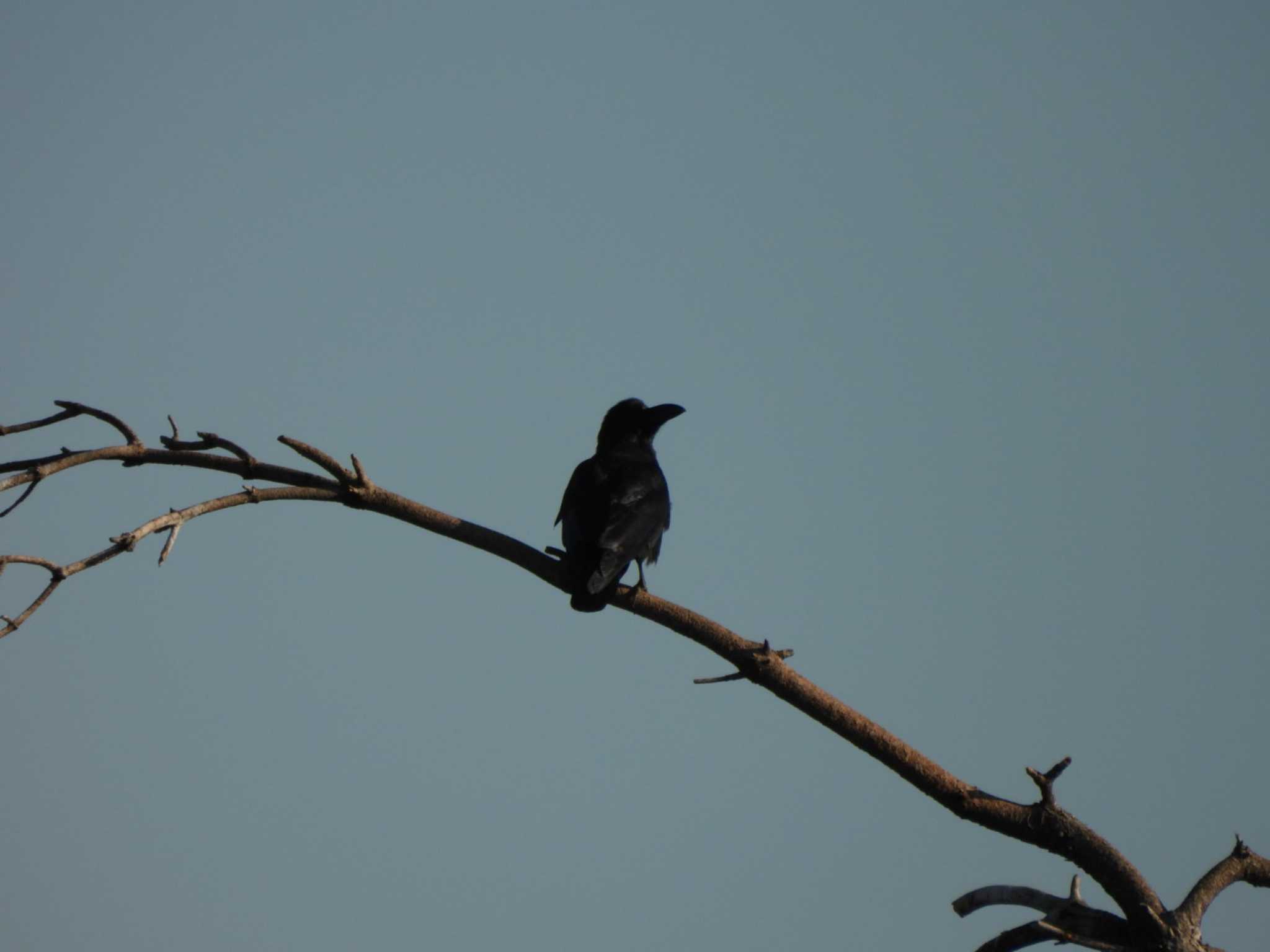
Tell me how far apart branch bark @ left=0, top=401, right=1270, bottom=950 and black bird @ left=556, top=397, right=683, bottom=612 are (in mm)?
1074

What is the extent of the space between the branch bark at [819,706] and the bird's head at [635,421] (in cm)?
326

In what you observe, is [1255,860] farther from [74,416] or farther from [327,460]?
[74,416]

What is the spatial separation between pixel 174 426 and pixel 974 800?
3200mm

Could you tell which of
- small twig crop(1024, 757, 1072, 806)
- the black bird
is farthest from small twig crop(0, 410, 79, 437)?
small twig crop(1024, 757, 1072, 806)

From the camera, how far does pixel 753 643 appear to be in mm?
5223

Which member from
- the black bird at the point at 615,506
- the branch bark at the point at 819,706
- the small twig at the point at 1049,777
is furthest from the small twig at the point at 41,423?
the small twig at the point at 1049,777

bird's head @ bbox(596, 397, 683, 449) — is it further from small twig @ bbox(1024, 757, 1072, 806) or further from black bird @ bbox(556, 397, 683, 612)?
small twig @ bbox(1024, 757, 1072, 806)

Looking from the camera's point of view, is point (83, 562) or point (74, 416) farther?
point (74, 416)

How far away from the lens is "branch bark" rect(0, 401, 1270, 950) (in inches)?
189

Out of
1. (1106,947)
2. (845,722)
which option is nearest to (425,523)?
(845,722)

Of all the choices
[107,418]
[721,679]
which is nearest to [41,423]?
[107,418]

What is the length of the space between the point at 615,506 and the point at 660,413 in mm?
1346

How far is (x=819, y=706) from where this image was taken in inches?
204

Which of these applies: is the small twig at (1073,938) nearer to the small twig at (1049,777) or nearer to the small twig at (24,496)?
the small twig at (1049,777)
